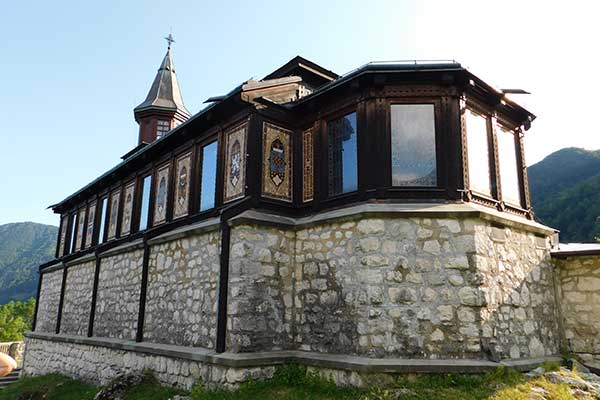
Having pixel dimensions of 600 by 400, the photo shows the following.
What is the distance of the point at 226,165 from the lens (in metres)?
10.8

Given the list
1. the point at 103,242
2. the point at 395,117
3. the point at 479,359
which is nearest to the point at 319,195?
the point at 395,117

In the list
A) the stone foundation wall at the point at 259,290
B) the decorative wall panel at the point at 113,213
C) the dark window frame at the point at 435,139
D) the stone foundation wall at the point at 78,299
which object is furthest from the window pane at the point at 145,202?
the dark window frame at the point at 435,139

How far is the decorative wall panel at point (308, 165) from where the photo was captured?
33.1 feet

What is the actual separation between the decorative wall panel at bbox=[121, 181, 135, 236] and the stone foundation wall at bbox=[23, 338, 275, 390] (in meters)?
3.56

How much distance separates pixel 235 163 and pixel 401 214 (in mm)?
3883

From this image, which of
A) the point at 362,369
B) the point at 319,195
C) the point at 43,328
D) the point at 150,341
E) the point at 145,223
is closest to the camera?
the point at 362,369

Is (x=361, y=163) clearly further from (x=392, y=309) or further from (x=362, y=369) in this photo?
(x=362, y=369)

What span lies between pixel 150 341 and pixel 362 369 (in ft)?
19.6

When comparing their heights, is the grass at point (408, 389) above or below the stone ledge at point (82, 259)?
below

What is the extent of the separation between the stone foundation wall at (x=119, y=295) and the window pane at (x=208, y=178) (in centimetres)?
289

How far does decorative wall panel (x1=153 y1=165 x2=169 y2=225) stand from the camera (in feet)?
42.9

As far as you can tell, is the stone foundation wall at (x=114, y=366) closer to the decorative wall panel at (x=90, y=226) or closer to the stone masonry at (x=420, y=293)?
the stone masonry at (x=420, y=293)

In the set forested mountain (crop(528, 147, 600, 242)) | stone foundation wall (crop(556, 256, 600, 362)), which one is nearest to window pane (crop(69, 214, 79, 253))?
stone foundation wall (crop(556, 256, 600, 362))

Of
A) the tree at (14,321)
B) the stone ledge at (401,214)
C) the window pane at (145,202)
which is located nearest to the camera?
the stone ledge at (401,214)
